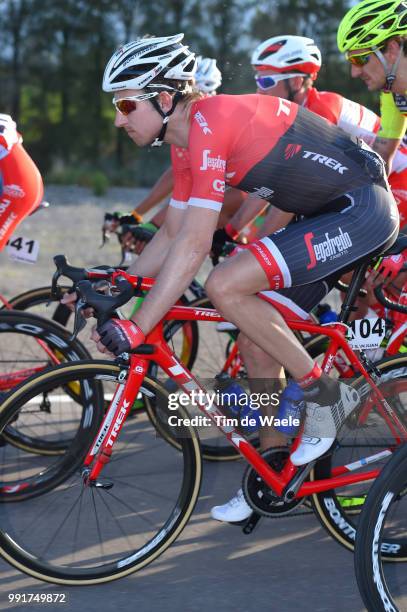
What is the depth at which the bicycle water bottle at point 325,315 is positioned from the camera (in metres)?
4.33

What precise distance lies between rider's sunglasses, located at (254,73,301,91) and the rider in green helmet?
118cm

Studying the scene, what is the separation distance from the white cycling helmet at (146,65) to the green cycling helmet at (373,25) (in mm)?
1174

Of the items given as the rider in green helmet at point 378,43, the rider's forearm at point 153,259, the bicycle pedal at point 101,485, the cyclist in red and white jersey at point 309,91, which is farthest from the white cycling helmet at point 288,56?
the bicycle pedal at point 101,485

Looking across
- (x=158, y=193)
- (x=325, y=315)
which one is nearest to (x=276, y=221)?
(x=325, y=315)

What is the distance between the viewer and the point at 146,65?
11.6 feet

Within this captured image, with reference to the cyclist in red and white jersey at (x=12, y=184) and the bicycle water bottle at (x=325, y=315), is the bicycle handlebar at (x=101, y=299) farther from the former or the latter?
the cyclist in red and white jersey at (x=12, y=184)

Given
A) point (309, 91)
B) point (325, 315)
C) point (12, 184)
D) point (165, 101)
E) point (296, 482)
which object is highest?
point (165, 101)

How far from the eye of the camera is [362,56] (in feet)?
14.9

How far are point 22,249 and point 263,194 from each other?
6.82ft

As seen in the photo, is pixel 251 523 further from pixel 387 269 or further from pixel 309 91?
pixel 309 91

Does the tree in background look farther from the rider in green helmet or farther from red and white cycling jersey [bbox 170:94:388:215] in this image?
red and white cycling jersey [bbox 170:94:388:215]

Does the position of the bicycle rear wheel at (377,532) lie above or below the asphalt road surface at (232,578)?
above

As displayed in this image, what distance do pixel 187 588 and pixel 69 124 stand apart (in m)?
33.5

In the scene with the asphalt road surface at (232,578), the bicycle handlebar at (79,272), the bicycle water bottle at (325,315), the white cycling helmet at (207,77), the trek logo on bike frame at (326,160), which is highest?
the white cycling helmet at (207,77)
